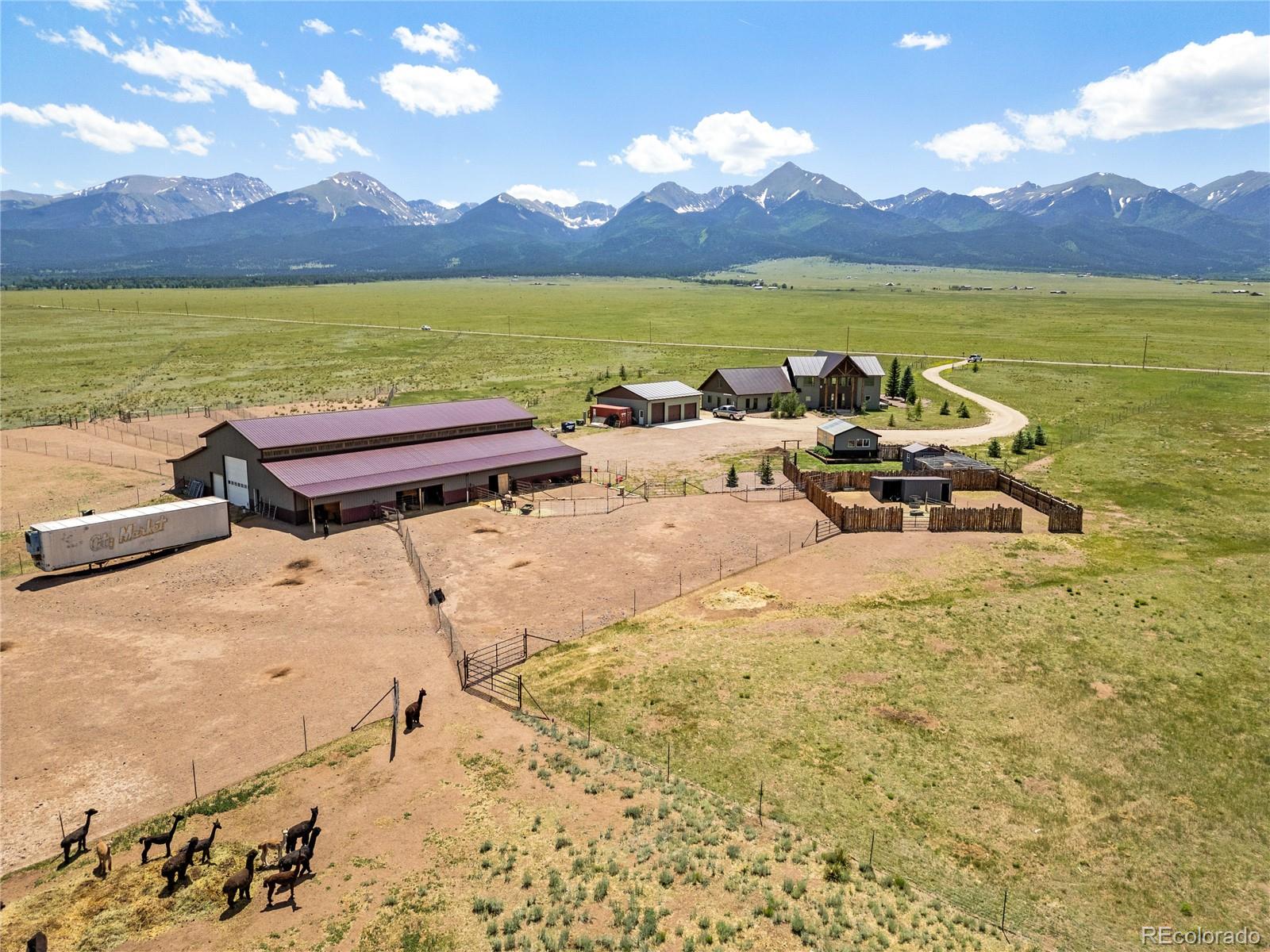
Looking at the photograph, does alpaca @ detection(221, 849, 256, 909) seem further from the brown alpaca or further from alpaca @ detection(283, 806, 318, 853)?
alpaca @ detection(283, 806, 318, 853)

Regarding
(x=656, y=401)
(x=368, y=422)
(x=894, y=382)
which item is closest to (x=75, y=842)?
(x=368, y=422)

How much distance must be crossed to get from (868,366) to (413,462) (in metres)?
62.4

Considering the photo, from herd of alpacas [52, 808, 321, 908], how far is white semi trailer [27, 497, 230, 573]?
81.8 feet

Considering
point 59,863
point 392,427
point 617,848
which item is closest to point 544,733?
point 617,848

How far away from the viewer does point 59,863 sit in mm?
20609

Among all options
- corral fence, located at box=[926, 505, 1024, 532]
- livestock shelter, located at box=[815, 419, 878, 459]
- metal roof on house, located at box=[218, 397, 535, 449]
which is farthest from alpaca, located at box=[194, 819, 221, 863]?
livestock shelter, located at box=[815, 419, 878, 459]

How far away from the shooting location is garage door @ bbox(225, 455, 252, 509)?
53.3 metres

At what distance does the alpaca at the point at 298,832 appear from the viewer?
66.1 ft

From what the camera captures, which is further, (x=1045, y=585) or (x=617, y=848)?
(x=1045, y=585)

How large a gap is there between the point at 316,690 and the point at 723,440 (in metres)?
54.8

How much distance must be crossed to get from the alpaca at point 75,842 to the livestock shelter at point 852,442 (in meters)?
59.6

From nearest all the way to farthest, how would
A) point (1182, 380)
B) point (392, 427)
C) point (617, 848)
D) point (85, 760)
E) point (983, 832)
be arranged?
point (617, 848) → point (983, 832) → point (85, 760) → point (392, 427) → point (1182, 380)

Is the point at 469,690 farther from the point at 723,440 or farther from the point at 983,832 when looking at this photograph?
the point at 723,440

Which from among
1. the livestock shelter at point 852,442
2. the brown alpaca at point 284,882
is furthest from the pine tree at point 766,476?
the brown alpaca at point 284,882
